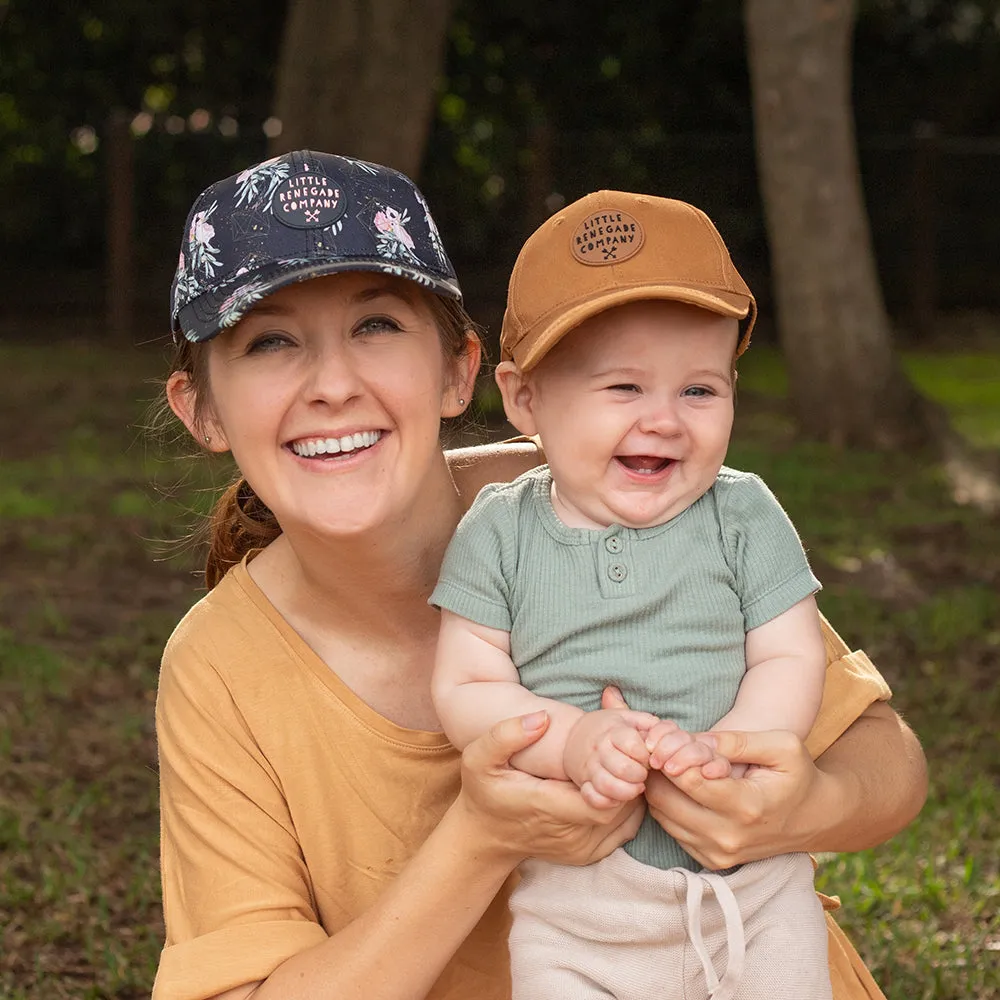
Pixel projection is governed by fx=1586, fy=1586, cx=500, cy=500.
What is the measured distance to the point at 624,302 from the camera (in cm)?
207

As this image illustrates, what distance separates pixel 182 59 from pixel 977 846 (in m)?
12.0

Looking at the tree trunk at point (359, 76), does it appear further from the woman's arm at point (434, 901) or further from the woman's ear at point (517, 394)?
the woman's arm at point (434, 901)

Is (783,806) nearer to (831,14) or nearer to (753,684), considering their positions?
(753,684)

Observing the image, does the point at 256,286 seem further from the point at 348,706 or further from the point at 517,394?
the point at 348,706

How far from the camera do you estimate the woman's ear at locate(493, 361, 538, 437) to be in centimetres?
224

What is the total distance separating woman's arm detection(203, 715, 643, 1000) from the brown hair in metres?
0.69

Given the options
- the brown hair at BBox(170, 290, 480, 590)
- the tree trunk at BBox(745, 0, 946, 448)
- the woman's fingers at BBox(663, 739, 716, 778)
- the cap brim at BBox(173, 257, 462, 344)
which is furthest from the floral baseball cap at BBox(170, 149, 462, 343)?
the tree trunk at BBox(745, 0, 946, 448)

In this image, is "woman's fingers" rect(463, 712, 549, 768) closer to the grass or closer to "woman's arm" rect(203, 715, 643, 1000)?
"woman's arm" rect(203, 715, 643, 1000)

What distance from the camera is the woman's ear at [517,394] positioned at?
2236mm

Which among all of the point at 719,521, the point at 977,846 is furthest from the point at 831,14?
the point at 719,521

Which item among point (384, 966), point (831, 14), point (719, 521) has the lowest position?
point (384, 966)

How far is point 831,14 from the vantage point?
8883 millimetres

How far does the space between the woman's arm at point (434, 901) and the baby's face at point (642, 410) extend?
41cm

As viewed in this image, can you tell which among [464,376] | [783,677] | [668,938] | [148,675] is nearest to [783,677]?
[783,677]
